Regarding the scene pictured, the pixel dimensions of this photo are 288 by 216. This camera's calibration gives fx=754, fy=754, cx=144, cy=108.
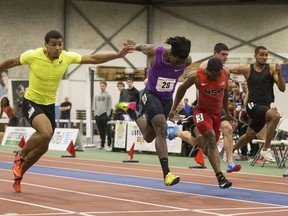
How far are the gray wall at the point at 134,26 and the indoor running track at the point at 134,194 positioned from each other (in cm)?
2175

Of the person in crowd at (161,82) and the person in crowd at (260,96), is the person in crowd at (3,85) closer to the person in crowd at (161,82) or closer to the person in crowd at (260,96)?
the person in crowd at (260,96)

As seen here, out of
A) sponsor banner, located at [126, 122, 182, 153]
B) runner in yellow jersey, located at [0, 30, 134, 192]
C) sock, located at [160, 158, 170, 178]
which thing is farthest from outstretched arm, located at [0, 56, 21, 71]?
sponsor banner, located at [126, 122, 182, 153]

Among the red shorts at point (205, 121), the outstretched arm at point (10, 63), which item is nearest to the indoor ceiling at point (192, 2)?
the red shorts at point (205, 121)

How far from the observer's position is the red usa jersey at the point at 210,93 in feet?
33.9

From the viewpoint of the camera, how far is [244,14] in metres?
35.5

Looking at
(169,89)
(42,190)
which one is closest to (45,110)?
(42,190)

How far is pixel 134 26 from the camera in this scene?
37188 millimetres

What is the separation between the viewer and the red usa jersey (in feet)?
33.9

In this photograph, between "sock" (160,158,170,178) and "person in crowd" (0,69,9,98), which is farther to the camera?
"person in crowd" (0,69,9,98)

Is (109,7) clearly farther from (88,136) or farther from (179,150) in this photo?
(179,150)

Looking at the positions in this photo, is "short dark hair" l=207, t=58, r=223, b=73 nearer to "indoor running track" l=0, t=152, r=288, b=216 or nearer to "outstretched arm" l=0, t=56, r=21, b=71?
"indoor running track" l=0, t=152, r=288, b=216

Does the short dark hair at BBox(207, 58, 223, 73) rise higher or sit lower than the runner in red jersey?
higher

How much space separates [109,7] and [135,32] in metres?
1.79

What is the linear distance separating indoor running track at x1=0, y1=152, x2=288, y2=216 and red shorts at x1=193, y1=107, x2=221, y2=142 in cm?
81
